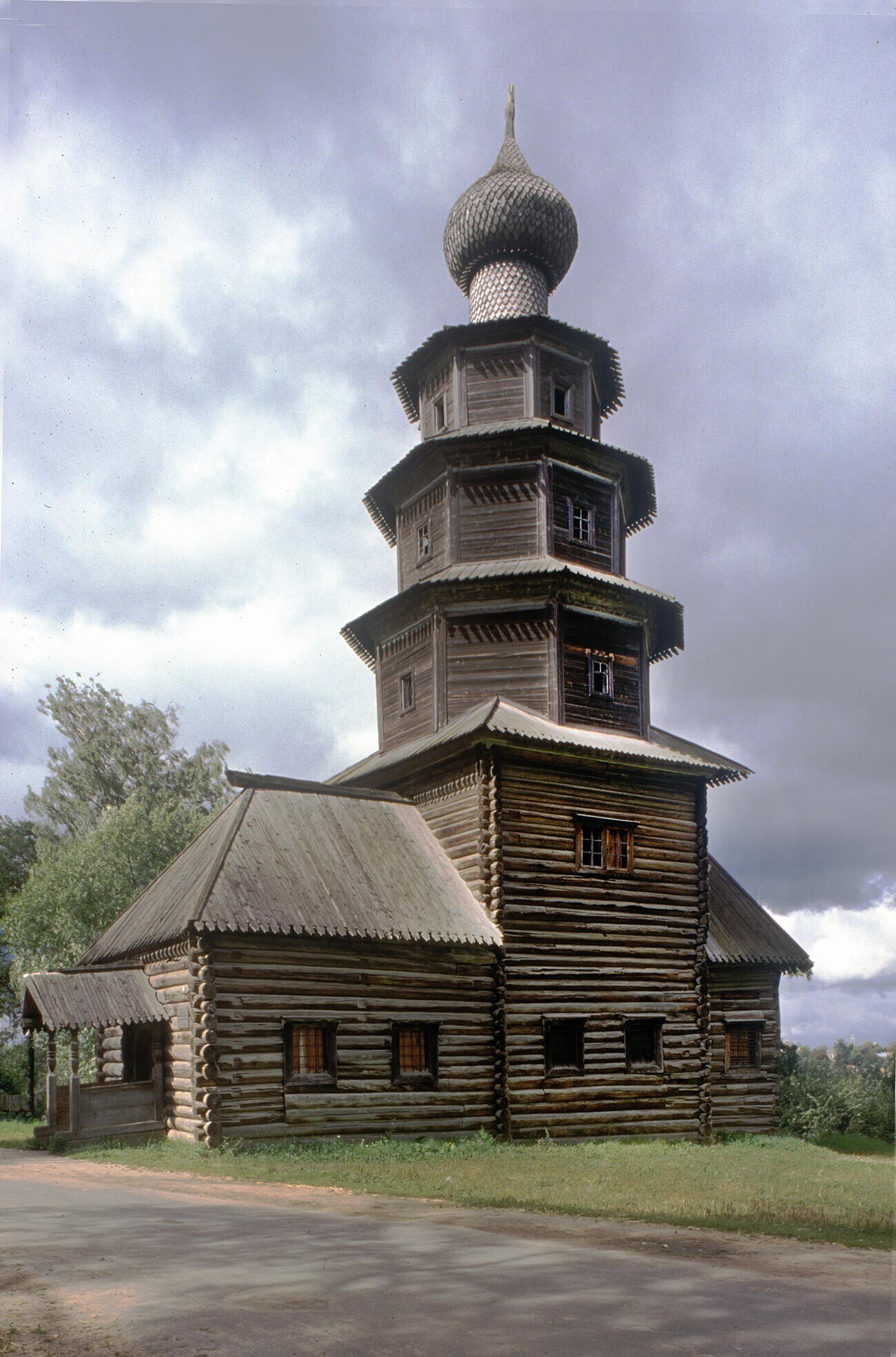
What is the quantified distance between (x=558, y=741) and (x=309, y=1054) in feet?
23.8

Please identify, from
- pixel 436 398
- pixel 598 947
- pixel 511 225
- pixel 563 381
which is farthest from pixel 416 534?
pixel 598 947

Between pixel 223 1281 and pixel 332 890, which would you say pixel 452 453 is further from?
pixel 223 1281

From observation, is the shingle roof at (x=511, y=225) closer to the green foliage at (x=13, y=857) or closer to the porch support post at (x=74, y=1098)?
the porch support post at (x=74, y=1098)

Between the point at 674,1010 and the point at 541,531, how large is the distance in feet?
34.5

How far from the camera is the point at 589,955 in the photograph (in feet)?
69.7

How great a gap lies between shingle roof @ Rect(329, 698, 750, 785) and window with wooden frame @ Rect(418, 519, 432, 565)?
14.5 ft

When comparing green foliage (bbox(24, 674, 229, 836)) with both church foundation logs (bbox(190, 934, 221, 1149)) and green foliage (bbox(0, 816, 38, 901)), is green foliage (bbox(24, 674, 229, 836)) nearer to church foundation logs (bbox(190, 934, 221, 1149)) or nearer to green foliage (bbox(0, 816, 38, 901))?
green foliage (bbox(0, 816, 38, 901))

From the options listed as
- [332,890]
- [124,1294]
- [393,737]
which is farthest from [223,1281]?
[393,737]

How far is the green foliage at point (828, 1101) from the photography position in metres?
26.4

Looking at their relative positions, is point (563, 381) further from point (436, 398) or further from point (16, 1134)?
point (16, 1134)

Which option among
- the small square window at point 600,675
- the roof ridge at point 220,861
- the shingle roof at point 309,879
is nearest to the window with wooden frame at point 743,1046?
the shingle roof at point 309,879

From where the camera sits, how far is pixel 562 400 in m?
A: 25.8

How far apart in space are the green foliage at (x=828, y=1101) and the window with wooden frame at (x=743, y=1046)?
90.5 inches

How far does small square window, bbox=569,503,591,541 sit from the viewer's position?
2438cm
